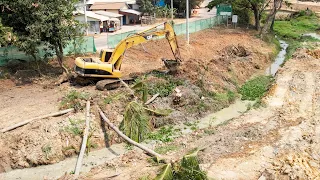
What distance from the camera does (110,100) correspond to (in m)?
18.9

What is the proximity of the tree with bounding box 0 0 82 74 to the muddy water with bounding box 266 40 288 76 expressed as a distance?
607 inches

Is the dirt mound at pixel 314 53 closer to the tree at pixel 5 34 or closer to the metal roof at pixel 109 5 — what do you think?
the tree at pixel 5 34

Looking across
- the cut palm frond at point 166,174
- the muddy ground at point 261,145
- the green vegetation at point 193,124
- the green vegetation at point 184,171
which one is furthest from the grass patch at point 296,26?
the cut palm frond at point 166,174

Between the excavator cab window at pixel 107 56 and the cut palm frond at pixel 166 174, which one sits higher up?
the excavator cab window at pixel 107 56

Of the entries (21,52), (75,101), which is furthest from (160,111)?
(21,52)

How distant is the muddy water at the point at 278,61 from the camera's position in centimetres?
3008

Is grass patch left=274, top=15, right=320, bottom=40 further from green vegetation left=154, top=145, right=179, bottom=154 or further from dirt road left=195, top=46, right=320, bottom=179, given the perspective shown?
green vegetation left=154, top=145, right=179, bottom=154

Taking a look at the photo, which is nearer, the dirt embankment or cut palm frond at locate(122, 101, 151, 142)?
the dirt embankment

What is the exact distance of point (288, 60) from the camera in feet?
102

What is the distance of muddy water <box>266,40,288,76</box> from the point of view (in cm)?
3008

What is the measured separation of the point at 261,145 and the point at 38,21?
13801 millimetres

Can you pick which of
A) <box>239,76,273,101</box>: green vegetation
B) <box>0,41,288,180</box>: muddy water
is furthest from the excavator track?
<box>239,76,273,101</box>: green vegetation

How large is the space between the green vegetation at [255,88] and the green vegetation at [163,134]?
6.32 metres

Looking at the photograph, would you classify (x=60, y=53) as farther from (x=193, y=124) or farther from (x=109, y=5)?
(x=109, y=5)
